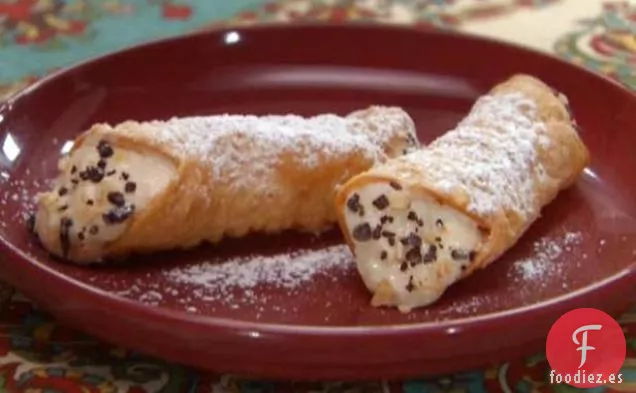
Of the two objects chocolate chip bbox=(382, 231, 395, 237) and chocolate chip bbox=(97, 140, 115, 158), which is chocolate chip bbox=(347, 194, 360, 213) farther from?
chocolate chip bbox=(97, 140, 115, 158)

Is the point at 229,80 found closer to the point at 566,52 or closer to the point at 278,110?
the point at 278,110

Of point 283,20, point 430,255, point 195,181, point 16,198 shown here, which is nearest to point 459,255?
point 430,255

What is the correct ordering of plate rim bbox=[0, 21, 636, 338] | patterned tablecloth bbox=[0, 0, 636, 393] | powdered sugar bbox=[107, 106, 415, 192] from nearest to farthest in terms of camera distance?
plate rim bbox=[0, 21, 636, 338] → powdered sugar bbox=[107, 106, 415, 192] → patterned tablecloth bbox=[0, 0, 636, 393]

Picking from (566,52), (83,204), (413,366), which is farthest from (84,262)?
(566,52)

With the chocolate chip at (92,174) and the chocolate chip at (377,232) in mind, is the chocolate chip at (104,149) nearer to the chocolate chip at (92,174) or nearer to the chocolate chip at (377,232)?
the chocolate chip at (92,174)

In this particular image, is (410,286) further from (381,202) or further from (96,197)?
(96,197)

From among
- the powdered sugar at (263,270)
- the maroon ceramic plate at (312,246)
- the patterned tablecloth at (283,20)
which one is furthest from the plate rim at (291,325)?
the patterned tablecloth at (283,20)

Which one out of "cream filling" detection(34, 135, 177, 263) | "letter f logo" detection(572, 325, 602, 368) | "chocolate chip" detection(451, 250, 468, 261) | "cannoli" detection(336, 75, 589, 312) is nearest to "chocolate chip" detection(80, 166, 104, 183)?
"cream filling" detection(34, 135, 177, 263)
